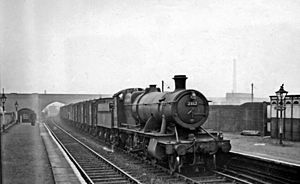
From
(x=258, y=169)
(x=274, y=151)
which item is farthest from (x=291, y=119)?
(x=258, y=169)

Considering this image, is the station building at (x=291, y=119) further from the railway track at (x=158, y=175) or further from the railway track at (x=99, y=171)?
the railway track at (x=99, y=171)

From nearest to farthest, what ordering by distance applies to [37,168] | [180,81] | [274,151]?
[37,168] < [180,81] < [274,151]

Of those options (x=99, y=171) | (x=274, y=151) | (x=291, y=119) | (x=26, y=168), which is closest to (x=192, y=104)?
(x=99, y=171)

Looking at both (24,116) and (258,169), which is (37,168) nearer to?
(258,169)

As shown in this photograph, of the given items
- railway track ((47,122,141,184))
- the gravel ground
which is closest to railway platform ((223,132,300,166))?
railway track ((47,122,141,184))

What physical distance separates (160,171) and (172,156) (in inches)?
36.7

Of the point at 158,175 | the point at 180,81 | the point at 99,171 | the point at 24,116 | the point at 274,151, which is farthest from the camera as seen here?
the point at 24,116

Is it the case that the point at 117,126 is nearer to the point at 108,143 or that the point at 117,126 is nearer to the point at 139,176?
the point at 108,143

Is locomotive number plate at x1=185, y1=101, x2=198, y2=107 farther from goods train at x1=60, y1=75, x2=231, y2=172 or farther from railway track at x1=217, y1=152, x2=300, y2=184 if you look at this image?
railway track at x1=217, y1=152, x2=300, y2=184

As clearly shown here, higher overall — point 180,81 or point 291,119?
point 180,81

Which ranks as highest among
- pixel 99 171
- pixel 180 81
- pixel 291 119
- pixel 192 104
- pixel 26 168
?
pixel 180 81

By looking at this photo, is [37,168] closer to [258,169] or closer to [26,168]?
[26,168]

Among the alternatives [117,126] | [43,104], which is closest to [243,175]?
[117,126]

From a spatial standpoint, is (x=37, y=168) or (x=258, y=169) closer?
(x=258, y=169)
